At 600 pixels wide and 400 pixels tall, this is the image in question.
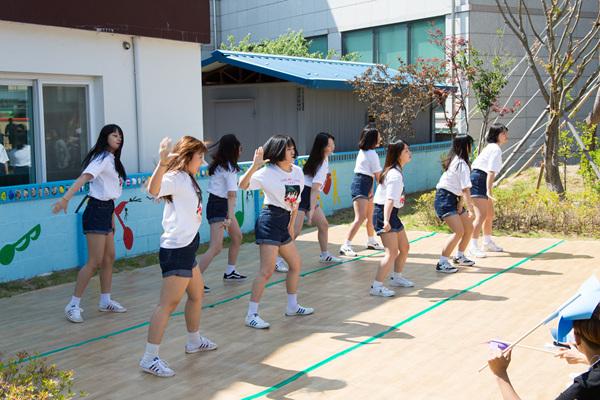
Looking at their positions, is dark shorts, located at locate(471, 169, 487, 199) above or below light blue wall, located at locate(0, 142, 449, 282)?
above

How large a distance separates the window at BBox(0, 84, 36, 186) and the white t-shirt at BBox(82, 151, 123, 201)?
3031 millimetres

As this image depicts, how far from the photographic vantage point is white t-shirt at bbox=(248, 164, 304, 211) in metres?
6.41

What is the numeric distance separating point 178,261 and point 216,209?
8.93 feet

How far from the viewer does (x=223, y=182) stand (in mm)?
7934

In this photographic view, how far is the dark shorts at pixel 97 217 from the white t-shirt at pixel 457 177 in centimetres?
383

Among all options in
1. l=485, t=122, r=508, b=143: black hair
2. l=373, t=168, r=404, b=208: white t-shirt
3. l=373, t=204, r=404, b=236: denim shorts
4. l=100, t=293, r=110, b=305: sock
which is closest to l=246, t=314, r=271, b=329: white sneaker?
l=100, t=293, r=110, b=305: sock

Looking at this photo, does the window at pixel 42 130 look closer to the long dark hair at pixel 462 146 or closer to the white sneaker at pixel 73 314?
the white sneaker at pixel 73 314

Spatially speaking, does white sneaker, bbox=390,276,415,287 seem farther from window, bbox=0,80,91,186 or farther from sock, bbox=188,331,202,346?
window, bbox=0,80,91,186

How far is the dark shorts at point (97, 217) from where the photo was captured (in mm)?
6762

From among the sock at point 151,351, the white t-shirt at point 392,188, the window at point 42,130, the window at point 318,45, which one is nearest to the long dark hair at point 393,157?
the white t-shirt at point 392,188

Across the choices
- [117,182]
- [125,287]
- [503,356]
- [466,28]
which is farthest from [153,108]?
[466,28]

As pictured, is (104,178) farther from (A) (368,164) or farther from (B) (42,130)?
(A) (368,164)

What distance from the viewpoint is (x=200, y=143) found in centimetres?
549

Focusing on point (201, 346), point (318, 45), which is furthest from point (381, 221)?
point (318, 45)
